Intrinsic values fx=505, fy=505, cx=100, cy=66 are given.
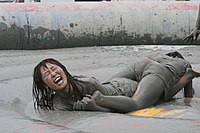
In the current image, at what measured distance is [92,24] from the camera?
243 inches

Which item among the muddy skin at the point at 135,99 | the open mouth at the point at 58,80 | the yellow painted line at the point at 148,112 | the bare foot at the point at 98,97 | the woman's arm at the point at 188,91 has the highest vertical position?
the open mouth at the point at 58,80

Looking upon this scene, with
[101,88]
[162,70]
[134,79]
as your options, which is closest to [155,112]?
[101,88]

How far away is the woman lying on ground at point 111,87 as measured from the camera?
252cm

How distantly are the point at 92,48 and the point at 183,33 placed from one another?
4.24ft

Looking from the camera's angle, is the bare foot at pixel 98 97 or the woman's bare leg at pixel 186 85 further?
the woman's bare leg at pixel 186 85

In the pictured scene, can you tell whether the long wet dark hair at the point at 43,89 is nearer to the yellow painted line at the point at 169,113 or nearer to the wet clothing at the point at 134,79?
the wet clothing at the point at 134,79

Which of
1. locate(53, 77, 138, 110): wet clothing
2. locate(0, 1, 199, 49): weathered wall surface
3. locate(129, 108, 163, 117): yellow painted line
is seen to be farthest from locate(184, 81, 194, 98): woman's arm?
locate(0, 1, 199, 49): weathered wall surface

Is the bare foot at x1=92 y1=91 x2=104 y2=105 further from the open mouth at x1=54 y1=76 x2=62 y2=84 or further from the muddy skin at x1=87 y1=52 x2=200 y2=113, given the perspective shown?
the open mouth at x1=54 y1=76 x2=62 y2=84

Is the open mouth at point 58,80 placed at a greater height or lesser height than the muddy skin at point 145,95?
greater

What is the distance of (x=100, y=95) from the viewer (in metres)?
2.49

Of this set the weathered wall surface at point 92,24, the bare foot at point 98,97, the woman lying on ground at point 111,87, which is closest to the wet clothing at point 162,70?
the woman lying on ground at point 111,87

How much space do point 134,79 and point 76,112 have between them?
70 cm

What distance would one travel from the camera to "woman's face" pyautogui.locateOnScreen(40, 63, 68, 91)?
2.51m

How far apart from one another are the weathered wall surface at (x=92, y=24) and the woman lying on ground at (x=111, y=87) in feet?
9.90
